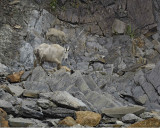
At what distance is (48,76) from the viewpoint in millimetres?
15609

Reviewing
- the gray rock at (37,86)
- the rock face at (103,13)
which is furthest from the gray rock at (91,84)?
the rock face at (103,13)

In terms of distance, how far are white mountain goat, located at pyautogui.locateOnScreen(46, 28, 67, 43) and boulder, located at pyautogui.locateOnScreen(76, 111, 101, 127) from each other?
17498 millimetres

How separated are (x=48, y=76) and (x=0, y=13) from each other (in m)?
13.0

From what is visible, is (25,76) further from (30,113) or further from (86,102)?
(30,113)

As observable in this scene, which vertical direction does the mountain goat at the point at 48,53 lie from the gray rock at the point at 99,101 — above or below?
above

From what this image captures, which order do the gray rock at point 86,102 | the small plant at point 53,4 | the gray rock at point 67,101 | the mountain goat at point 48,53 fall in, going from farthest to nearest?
1. the small plant at point 53,4
2. the mountain goat at point 48,53
3. the gray rock at point 86,102
4. the gray rock at point 67,101

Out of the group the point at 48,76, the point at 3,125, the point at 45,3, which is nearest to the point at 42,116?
the point at 3,125

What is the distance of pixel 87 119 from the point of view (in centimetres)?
959

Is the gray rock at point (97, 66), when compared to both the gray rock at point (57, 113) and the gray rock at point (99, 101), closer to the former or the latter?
the gray rock at point (99, 101)

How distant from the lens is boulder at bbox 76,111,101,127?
31.2ft

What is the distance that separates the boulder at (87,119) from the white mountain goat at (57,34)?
1750cm

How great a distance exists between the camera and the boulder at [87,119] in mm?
9523

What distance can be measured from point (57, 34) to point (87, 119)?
17921 mm

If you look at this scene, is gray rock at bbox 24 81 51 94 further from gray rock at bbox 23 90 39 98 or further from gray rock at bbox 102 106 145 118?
gray rock at bbox 102 106 145 118
